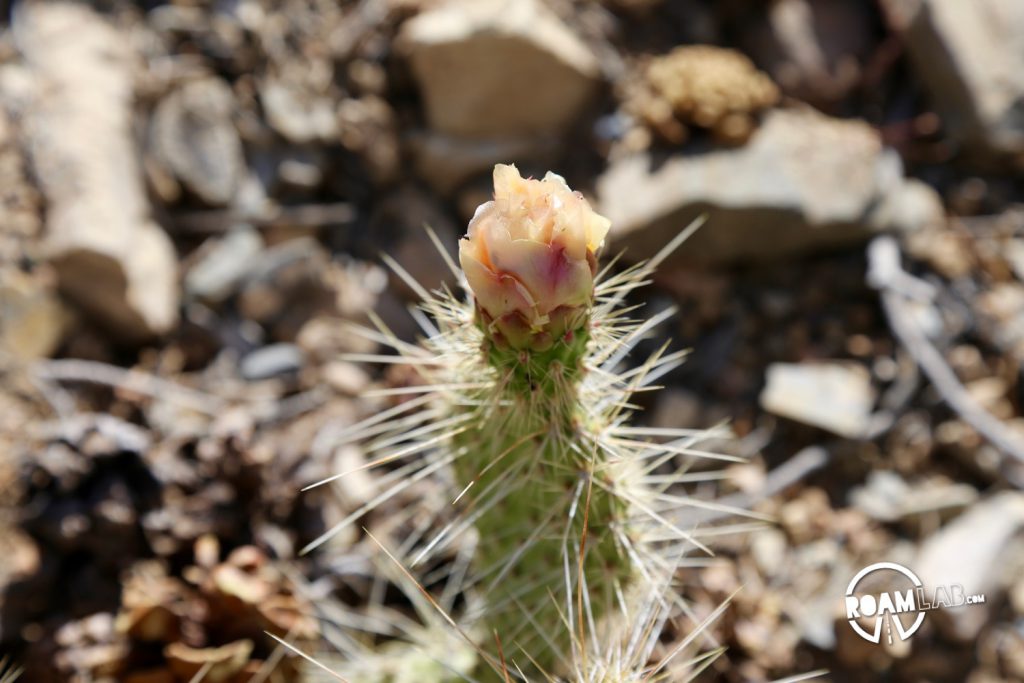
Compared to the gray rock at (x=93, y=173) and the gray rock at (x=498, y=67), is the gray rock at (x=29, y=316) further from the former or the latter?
the gray rock at (x=498, y=67)

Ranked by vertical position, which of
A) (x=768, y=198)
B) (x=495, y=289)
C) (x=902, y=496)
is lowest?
(x=902, y=496)

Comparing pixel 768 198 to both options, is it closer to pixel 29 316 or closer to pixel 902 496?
pixel 902 496

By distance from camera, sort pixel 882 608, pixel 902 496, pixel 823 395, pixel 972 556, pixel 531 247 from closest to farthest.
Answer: pixel 531 247
pixel 882 608
pixel 972 556
pixel 902 496
pixel 823 395

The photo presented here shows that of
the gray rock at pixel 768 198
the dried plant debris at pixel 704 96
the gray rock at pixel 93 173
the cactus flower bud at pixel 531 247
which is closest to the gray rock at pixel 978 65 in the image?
the gray rock at pixel 768 198

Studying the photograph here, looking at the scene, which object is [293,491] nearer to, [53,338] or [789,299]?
[53,338]

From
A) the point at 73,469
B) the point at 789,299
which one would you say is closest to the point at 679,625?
the point at 789,299

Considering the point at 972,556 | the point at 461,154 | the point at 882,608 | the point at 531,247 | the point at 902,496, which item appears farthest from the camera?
the point at 461,154

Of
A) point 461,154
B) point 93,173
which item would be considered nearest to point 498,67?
point 461,154

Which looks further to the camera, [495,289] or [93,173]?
[93,173]
